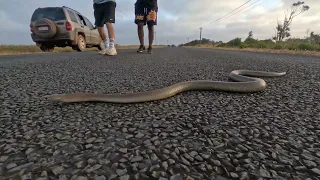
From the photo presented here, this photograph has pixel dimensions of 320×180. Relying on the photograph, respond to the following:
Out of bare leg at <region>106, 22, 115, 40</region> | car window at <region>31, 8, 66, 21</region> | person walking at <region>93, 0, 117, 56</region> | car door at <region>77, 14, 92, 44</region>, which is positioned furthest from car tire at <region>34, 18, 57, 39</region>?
bare leg at <region>106, 22, 115, 40</region>

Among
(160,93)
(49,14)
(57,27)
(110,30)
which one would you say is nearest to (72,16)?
(49,14)

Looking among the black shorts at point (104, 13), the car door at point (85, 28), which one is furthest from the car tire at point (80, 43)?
the black shorts at point (104, 13)

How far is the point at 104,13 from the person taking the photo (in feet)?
16.8

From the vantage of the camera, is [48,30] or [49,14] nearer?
[48,30]

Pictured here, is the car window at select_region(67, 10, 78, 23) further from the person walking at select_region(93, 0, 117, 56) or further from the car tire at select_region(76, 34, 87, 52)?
the person walking at select_region(93, 0, 117, 56)

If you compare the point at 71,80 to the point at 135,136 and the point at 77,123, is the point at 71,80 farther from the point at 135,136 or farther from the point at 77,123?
the point at 135,136

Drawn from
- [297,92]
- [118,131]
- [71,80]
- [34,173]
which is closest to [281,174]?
[118,131]

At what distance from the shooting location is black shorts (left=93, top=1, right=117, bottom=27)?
5.07 metres

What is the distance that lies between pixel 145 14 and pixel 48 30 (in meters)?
3.89

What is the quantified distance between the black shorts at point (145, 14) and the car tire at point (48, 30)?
3.48 metres

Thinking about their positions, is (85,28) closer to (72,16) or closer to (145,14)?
(72,16)

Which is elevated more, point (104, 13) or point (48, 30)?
point (104, 13)

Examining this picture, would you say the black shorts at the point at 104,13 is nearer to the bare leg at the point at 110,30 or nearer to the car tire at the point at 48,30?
the bare leg at the point at 110,30

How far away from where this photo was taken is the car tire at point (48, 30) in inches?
295
